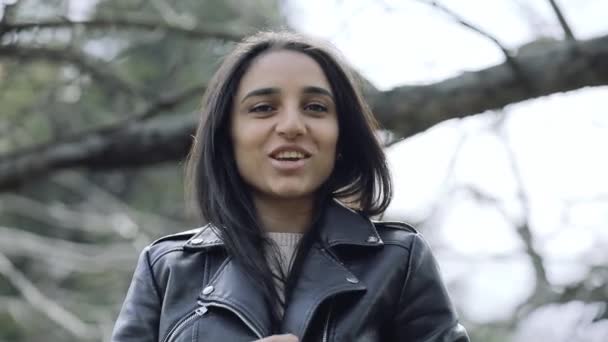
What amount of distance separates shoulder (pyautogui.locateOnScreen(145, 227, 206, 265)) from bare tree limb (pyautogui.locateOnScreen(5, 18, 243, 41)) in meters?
1.54

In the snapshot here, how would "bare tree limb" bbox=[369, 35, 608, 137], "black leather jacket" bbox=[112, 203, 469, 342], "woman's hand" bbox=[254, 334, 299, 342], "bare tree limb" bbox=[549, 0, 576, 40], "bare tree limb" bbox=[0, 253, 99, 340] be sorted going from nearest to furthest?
"woman's hand" bbox=[254, 334, 299, 342]
"black leather jacket" bbox=[112, 203, 469, 342]
"bare tree limb" bbox=[549, 0, 576, 40]
"bare tree limb" bbox=[369, 35, 608, 137]
"bare tree limb" bbox=[0, 253, 99, 340]

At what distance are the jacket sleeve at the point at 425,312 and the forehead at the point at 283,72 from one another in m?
0.44

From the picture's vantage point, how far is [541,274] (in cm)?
404

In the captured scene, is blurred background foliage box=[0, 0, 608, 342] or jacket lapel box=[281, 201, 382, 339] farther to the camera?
Result: blurred background foliage box=[0, 0, 608, 342]

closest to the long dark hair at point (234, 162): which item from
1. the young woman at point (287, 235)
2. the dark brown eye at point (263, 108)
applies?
the young woman at point (287, 235)

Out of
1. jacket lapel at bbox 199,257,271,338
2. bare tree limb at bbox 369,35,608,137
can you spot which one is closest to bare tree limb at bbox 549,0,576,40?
bare tree limb at bbox 369,35,608,137

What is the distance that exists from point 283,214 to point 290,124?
0.23 meters

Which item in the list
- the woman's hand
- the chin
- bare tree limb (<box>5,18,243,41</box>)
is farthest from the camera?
bare tree limb (<box>5,18,243,41</box>)

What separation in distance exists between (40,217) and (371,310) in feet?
26.1

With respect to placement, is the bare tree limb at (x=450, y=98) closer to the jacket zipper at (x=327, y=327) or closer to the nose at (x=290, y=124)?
the nose at (x=290, y=124)

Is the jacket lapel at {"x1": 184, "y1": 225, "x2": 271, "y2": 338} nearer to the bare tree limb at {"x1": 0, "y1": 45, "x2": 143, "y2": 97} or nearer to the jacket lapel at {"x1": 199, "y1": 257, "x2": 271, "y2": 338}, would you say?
the jacket lapel at {"x1": 199, "y1": 257, "x2": 271, "y2": 338}

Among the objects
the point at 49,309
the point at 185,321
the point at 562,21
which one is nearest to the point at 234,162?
the point at 185,321

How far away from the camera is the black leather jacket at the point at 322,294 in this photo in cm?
210

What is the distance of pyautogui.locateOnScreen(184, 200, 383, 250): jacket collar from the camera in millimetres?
2219
